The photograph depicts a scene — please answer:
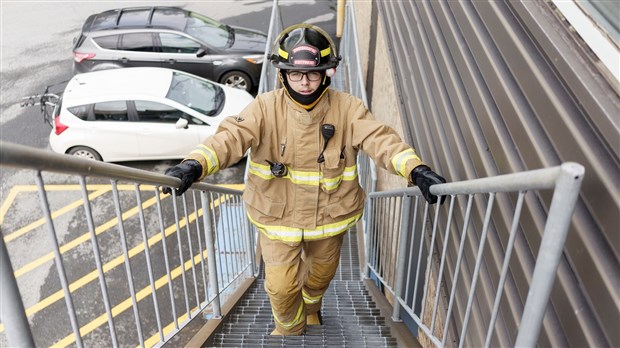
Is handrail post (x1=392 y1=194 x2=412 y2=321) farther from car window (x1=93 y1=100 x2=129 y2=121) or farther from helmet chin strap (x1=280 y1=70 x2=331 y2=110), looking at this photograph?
car window (x1=93 y1=100 x2=129 y2=121)

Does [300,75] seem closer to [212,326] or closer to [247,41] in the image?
[212,326]

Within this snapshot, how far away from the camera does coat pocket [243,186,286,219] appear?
2949 millimetres

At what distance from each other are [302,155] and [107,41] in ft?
23.7

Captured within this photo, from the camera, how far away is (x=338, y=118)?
2.83m

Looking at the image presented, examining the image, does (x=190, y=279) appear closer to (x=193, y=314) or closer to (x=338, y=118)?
(x=193, y=314)

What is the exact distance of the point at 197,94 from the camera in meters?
7.70

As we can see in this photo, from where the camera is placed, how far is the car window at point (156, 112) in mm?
7262

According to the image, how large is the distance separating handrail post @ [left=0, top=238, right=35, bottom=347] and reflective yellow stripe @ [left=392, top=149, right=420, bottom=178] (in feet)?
5.41

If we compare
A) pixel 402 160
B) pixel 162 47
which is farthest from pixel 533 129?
pixel 162 47

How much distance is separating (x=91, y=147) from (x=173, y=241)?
215cm

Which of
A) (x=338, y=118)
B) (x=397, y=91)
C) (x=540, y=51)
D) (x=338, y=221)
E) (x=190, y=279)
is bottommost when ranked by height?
(x=190, y=279)

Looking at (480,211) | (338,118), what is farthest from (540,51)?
(338,118)

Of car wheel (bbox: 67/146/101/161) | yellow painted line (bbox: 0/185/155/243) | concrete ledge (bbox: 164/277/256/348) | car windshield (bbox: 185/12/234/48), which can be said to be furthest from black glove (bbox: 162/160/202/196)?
car windshield (bbox: 185/12/234/48)

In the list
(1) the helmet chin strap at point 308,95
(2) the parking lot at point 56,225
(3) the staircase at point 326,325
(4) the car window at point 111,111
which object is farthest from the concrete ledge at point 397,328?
(4) the car window at point 111,111
